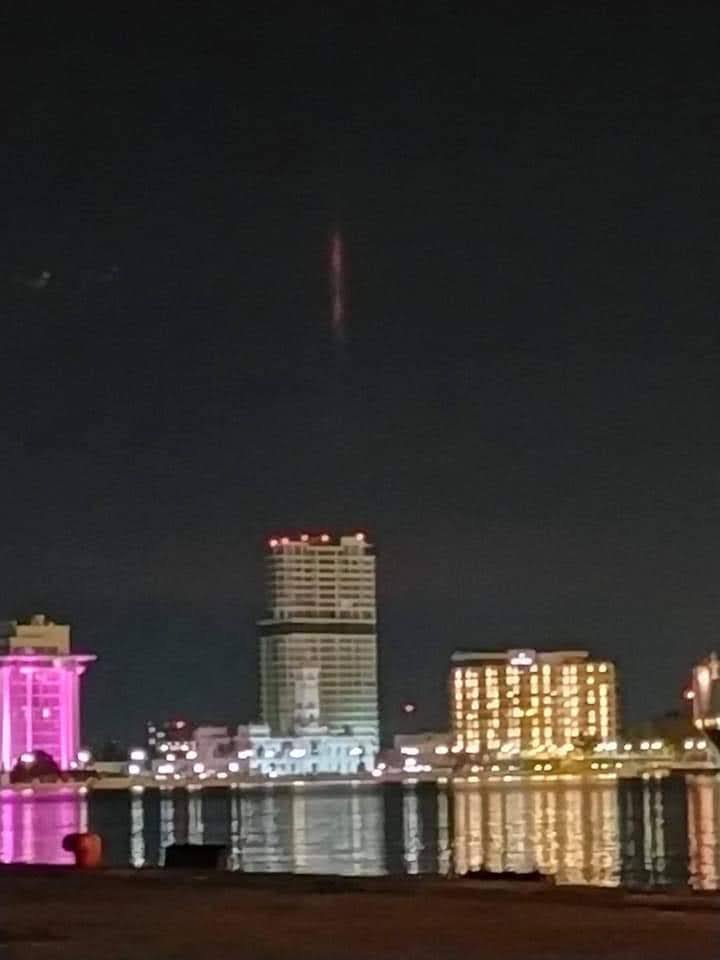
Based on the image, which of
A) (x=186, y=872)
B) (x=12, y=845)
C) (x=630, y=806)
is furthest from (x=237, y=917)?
(x=630, y=806)

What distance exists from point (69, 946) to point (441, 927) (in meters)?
2.31

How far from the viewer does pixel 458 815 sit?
126 metres

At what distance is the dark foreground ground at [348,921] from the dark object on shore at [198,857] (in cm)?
384

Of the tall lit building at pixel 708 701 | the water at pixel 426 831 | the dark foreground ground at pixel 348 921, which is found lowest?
the water at pixel 426 831

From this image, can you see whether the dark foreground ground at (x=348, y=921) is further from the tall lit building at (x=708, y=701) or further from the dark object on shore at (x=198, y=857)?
the dark object on shore at (x=198, y=857)

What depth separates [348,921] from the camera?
562 inches

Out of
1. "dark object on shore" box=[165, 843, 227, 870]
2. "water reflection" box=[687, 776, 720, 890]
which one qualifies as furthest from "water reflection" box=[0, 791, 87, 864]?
"water reflection" box=[687, 776, 720, 890]

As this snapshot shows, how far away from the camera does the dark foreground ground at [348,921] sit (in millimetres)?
12484

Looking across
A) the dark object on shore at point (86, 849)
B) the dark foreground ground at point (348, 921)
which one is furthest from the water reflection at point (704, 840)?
the dark foreground ground at point (348, 921)

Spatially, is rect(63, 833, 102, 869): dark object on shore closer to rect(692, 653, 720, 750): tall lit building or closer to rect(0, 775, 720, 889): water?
rect(0, 775, 720, 889): water

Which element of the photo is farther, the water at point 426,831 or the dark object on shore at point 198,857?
the water at point 426,831

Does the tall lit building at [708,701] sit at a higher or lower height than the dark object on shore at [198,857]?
higher

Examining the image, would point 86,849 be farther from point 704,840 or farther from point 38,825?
point 38,825

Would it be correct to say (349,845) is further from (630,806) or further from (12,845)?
(630,806)
